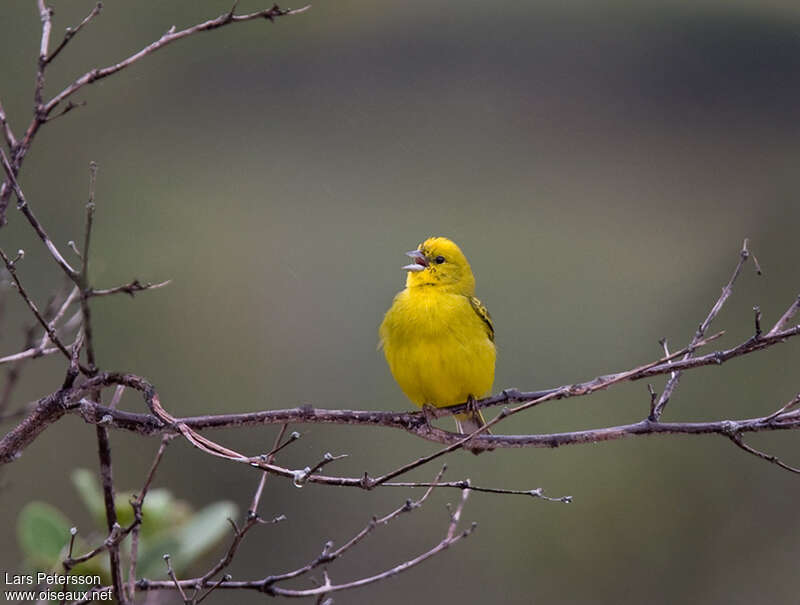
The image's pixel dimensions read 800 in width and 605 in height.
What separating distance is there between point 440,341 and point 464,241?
12.3 ft

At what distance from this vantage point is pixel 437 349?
12.1 feet

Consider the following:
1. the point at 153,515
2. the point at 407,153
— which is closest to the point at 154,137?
the point at 407,153

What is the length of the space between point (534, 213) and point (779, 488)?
3330 mm

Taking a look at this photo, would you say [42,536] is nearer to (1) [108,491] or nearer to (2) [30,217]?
(1) [108,491]

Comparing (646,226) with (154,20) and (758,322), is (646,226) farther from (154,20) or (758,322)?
(758,322)

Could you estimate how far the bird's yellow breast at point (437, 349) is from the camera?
367cm

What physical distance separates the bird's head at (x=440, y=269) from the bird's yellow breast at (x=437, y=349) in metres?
0.11

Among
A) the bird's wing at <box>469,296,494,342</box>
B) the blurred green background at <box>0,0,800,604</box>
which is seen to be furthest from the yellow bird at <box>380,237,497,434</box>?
the blurred green background at <box>0,0,800,604</box>

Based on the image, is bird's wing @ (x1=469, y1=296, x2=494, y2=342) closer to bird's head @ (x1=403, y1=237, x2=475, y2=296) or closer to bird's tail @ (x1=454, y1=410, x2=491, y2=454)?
bird's head @ (x1=403, y1=237, x2=475, y2=296)

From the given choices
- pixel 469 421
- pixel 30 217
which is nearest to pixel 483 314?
pixel 469 421

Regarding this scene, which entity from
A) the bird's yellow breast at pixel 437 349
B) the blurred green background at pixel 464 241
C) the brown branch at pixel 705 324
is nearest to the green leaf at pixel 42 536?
the bird's yellow breast at pixel 437 349

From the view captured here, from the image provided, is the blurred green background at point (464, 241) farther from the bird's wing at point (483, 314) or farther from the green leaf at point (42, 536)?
the green leaf at point (42, 536)

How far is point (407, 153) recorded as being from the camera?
898cm

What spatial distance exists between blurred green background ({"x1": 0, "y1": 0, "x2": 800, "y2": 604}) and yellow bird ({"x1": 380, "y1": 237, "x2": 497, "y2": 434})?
9.69ft
